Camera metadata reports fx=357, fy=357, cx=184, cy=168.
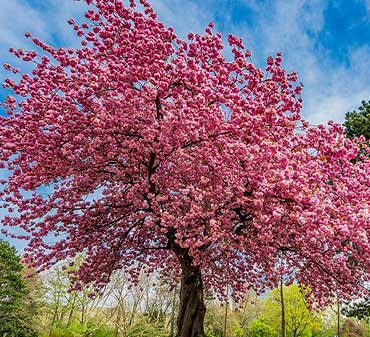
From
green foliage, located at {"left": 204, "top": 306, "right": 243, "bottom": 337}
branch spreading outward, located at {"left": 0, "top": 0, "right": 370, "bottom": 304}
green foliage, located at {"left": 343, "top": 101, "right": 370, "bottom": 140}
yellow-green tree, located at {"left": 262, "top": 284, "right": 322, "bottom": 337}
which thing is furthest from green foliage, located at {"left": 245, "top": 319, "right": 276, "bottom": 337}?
branch spreading outward, located at {"left": 0, "top": 0, "right": 370, "bottom": 304}

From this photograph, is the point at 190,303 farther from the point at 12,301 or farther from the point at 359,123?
the point at 12,301

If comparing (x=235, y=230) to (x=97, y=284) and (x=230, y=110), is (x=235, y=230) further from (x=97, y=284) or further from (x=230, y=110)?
(x=97, y=284)

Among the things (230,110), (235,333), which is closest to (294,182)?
(230,110)

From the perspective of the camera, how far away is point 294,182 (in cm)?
920

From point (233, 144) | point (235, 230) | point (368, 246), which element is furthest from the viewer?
point (235, 230)

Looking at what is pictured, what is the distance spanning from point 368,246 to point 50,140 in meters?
9.11

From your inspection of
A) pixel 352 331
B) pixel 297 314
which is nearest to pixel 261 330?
pixel 297 314

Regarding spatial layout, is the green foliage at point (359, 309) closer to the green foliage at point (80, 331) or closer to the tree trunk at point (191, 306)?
the tree trunk at point (191, 306)

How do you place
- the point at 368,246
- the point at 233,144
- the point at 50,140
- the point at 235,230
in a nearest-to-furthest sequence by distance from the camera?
the point at 368,246
the point at 233,144
the point at 50,140
the point at 235,230

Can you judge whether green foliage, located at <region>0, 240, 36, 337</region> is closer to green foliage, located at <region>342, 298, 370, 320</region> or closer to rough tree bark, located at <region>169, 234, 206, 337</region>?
rough tree bark, located at <region>169, 234, 206, 337</region>

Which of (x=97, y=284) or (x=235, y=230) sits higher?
(x=235, y=230)

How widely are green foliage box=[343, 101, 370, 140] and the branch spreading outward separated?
10048mm

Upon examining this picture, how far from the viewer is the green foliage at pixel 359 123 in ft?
68.3

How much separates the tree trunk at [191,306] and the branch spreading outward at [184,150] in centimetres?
65
